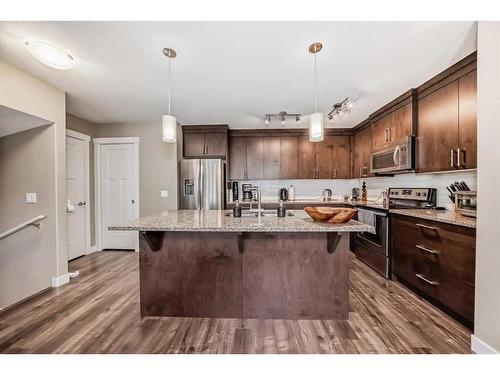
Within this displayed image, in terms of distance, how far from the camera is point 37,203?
277 centimetres

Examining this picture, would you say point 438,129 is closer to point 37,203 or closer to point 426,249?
point 426,249

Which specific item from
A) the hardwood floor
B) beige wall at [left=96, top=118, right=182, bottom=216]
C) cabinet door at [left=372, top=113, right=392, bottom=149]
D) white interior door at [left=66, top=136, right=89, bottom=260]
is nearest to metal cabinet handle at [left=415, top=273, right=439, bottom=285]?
the hardwood floor

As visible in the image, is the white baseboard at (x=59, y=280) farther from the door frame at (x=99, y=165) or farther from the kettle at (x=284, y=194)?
the kettle at (x=284, y=194)

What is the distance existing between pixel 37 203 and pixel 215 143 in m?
2.69

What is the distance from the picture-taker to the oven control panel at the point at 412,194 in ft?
9.74

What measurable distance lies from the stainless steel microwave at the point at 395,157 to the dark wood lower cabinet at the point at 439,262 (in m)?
0.67

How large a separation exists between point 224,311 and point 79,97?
3.12 m

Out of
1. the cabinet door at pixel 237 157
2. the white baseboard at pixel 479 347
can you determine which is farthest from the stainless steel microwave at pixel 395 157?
the cabinet door at pixel 237 157

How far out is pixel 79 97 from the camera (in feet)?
9.98

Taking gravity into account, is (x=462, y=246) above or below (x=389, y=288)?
above

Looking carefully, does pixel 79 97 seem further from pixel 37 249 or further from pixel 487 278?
pixel 487 278
